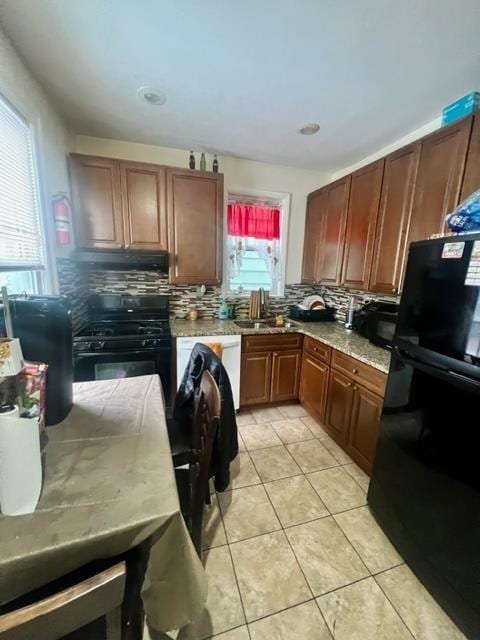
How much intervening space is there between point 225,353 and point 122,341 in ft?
2.91

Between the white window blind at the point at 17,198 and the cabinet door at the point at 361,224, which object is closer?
the white window blind at the point at 17,198

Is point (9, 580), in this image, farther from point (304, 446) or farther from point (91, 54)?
point (91, 54)

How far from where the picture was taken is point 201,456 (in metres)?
0.97

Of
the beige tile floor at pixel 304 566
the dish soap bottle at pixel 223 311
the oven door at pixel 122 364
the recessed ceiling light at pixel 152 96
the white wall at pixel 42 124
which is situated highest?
the recessed ceiling light at pixel 152 96

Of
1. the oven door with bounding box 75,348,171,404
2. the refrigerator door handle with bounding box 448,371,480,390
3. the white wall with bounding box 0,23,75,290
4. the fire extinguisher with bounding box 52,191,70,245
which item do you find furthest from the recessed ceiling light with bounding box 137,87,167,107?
the refrigerator door handle with bounding box 448,371,480,390

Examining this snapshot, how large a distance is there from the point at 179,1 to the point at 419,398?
2083 millimetres

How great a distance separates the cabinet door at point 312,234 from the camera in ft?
9.14

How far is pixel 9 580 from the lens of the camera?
56cm

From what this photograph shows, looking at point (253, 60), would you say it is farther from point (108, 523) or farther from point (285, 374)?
point (285, 374)

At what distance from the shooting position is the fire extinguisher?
1901 mm

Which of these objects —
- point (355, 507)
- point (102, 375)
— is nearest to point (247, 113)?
point (102, 375)

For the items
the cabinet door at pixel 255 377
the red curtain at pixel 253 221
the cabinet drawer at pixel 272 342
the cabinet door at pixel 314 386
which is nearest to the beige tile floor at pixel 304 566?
the cabinet door at pixel 314 386

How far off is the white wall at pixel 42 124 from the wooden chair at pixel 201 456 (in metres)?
1.58

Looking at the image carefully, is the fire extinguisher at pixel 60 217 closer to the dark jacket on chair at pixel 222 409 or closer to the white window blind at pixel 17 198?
the white window blind at pixel 17 198
